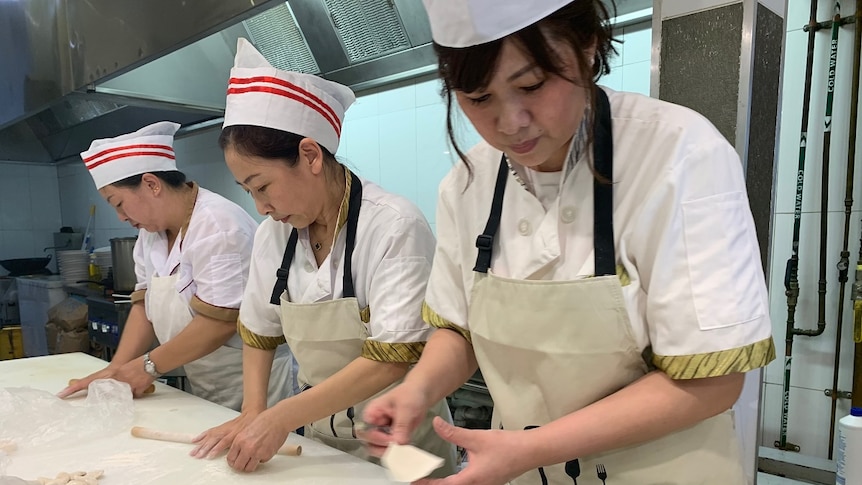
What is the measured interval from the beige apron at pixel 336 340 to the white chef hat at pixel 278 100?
→ 0.16 meters

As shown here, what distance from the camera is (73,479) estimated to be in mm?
1016

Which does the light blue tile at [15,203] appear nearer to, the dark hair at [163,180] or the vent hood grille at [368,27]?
the dark hair at [163,180]

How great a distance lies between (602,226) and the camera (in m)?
0.75

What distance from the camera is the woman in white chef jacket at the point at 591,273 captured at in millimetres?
648

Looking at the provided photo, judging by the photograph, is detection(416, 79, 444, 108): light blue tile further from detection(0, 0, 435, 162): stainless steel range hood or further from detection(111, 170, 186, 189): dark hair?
detection(111, 170, 186, 189): dark hair

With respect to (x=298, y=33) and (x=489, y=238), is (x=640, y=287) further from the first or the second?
(x=298, y=33)

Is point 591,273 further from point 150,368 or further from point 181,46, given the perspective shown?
point 181,46

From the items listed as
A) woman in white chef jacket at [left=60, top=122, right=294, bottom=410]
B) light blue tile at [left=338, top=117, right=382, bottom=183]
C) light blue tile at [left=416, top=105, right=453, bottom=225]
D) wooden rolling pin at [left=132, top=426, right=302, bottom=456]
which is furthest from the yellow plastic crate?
wooden rolling pin at [left=132, top=426, right=302, bottom=456]

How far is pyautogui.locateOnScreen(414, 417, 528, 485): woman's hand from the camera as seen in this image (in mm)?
670

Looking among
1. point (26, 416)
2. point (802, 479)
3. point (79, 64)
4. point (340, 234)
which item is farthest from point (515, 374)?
point (79, 64)

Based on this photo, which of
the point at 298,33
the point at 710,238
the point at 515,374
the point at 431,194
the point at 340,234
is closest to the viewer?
the point at 710,238

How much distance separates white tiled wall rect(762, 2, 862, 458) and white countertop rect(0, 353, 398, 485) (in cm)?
161

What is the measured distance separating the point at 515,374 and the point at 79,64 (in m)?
2.35

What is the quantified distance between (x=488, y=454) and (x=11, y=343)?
204 inches
